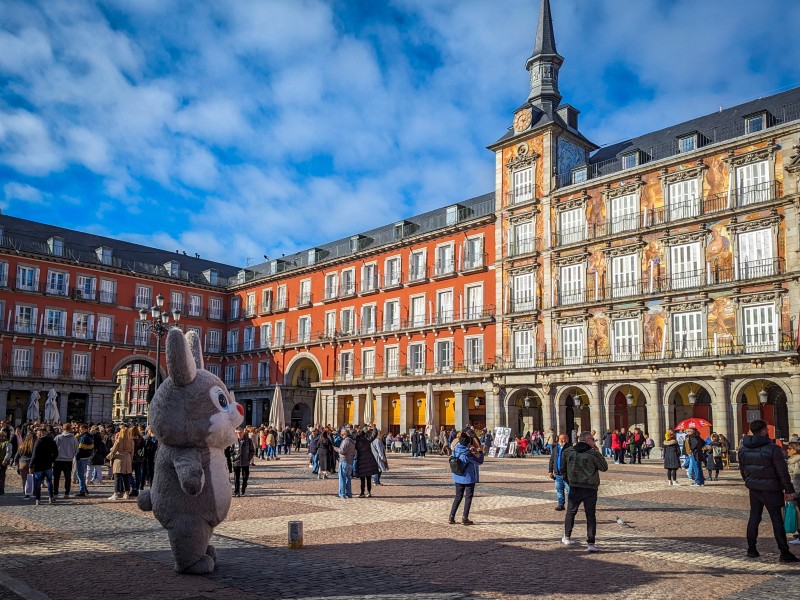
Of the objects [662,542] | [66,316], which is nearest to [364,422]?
[66,316]

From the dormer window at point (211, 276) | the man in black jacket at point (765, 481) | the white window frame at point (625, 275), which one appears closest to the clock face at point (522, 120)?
the white window frame at point (625, 275)

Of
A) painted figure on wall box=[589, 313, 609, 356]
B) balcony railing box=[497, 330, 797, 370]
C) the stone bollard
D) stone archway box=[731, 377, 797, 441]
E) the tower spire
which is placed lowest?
the stone bollard

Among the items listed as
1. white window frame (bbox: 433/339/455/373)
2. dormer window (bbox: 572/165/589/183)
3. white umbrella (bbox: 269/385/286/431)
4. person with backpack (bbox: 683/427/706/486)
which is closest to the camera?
person with backpack (bbox: 683/427/706/486)

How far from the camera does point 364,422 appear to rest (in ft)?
153

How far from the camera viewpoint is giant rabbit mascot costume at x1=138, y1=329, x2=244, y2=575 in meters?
7.74

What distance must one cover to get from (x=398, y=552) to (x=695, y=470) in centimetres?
1275

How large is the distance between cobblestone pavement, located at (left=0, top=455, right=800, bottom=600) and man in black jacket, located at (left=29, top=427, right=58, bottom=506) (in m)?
0.50


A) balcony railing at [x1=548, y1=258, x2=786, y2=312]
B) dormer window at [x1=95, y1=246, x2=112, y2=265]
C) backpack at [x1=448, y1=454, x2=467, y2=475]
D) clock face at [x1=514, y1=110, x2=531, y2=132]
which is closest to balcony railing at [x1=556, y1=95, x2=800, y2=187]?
clock face at [x1=514, y1=110, x2=531, y2=132]

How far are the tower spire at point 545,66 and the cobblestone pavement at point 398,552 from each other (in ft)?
98.7

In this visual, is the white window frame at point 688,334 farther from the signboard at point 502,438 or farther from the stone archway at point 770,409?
the signboard at point 502,438

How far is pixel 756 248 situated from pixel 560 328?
10174mm

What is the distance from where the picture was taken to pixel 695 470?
18859mm

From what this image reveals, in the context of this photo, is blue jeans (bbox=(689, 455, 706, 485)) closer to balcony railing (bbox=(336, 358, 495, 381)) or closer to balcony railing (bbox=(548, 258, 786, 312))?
balcony railing (bbox=(548, 258, 786, 312))

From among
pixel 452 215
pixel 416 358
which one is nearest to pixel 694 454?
pixel 416 358
